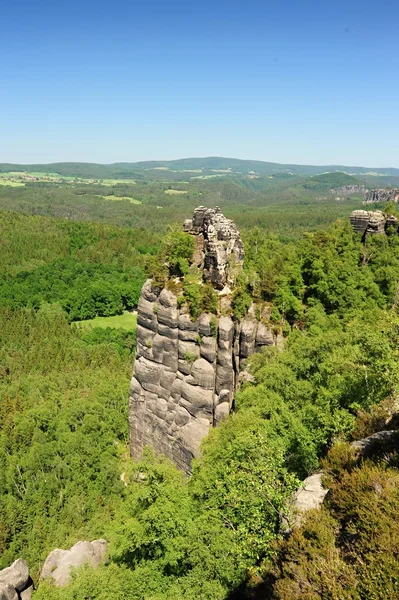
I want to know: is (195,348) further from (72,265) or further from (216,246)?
(72,265)

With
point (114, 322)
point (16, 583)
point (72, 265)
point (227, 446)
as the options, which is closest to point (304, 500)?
point (227, 446)

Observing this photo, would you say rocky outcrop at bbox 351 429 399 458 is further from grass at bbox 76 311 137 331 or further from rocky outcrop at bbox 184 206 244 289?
grass at bbox 76 311 137 331

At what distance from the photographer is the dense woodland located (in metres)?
12.5

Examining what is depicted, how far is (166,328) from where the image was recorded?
33.7m

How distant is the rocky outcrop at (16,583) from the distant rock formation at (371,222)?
4253 centimetres

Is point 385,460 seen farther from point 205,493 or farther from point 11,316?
point 11,316

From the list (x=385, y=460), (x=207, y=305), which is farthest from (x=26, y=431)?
(x=385, y=460)

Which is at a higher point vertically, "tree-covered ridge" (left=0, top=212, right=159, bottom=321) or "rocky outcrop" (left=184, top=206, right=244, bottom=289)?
"rocky outcrop" (left=184, top=206, right=244, bottom=289)

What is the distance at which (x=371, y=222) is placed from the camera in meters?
41.2

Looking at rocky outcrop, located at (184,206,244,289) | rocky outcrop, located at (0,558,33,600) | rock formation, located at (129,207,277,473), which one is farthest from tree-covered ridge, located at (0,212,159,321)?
rocky outcrop, located at (0,558,33,600)

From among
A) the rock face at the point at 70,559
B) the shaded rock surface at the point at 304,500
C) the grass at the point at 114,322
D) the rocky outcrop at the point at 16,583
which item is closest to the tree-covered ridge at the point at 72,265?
the grass at the point at 114,322

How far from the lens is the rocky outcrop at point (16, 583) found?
91.2 ft

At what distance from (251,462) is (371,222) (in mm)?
32167

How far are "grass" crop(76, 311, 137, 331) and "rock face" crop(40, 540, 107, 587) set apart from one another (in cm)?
6796
